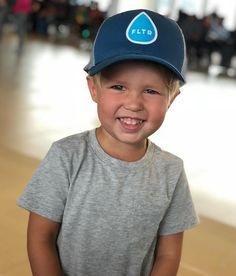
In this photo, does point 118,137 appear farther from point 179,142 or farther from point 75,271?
point 179,142

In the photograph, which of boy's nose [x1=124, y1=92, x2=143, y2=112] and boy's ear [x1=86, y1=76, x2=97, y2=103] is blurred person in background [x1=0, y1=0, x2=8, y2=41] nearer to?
boy's ear [x1=86, y1=76, x2=97, y2=103]

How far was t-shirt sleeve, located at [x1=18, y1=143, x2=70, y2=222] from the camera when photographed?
1.22 meters

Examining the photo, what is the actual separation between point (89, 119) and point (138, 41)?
168 inches

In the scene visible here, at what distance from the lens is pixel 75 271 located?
4.28 feet

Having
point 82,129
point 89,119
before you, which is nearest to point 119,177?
point 82,129

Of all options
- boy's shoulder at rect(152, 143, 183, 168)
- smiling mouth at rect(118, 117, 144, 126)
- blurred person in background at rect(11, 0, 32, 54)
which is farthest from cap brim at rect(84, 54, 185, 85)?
blurred person in background at rect(11, 0, 32, 54)

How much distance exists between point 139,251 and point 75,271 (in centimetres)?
17

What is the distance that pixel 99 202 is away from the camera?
1.23 m

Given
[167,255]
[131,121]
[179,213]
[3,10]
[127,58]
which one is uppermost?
[3,10]

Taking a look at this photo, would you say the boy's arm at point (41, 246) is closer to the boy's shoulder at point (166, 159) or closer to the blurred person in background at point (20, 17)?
the boy's shoulder at point (166, 159)

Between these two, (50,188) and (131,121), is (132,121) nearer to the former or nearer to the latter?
(131,121)

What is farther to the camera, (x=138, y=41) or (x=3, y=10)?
(x=3, y=10)

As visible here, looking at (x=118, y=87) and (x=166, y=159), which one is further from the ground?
(x=118, y=87)

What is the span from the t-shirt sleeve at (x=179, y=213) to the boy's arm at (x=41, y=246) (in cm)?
29
